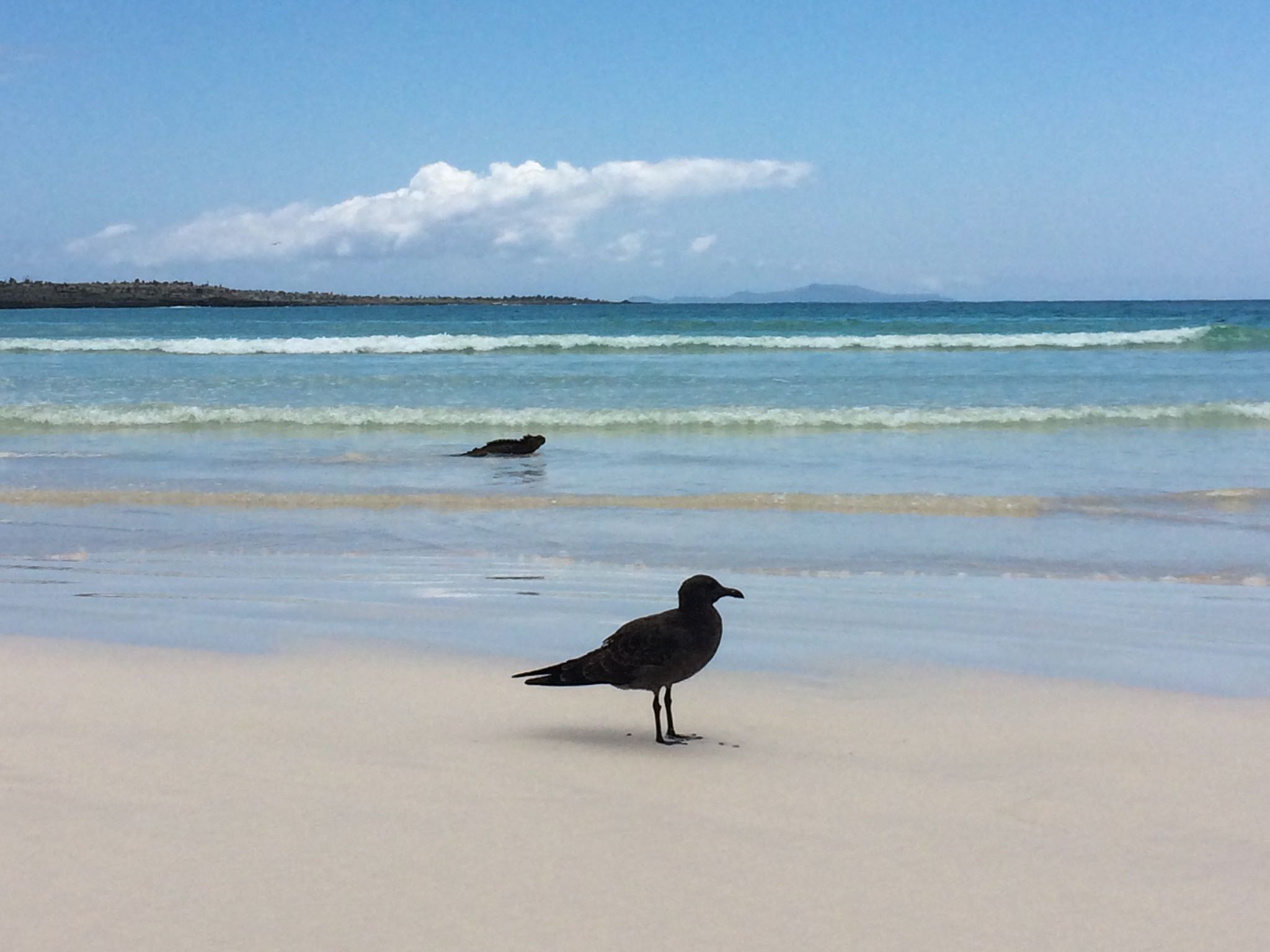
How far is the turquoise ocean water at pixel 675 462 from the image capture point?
7852mm

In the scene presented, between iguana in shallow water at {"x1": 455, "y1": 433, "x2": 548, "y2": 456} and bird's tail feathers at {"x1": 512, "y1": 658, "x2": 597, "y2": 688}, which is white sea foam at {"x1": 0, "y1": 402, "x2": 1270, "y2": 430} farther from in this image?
bird's tail feathers at {"x1": 512, "y1": 658, "x2": 597, "y2": 688}

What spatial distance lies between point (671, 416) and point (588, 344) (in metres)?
19.0

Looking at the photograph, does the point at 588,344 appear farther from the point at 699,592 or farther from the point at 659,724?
the point at 659,724

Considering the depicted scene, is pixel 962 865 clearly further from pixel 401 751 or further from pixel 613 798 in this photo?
pixel 401 751

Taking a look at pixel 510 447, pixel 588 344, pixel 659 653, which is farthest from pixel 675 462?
pixel 588 344

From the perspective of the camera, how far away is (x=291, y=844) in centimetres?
313

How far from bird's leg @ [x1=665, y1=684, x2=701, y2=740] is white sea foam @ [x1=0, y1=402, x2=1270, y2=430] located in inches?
451

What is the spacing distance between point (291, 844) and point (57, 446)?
472 inches

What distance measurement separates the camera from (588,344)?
1375 inches

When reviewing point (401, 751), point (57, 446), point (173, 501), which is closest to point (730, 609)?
point (401, 751)

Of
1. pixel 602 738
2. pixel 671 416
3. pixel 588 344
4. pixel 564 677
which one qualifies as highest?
pixel 588 344

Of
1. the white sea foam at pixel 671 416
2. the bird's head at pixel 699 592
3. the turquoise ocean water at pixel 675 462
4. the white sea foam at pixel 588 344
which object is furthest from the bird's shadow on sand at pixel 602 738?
the white sea foam at pixel 588 344

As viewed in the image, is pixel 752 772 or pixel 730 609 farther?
pixel 730 609

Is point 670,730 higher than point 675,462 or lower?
lower
